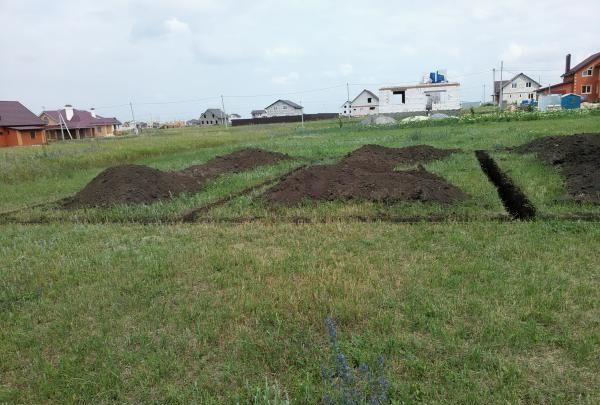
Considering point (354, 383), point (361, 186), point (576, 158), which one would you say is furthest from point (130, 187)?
point (576, 158)

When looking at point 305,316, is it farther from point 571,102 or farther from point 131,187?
point 571,102

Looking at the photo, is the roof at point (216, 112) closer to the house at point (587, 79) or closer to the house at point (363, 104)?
the house at point (363, 104)

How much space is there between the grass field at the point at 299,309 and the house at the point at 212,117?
8396cm

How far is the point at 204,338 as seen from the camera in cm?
370

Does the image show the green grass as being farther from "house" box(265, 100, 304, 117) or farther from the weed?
"house" box(265, 100, 304, 117)

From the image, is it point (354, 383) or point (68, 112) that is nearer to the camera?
point (354, 383)

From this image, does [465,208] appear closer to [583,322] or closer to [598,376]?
[583,322]

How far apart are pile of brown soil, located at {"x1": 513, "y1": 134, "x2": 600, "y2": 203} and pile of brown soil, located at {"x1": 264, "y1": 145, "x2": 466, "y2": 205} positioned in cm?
214

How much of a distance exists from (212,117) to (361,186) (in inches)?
3345

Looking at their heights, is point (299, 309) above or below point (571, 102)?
below

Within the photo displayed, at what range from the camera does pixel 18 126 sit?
3559 centimetres

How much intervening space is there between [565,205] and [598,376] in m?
4.99

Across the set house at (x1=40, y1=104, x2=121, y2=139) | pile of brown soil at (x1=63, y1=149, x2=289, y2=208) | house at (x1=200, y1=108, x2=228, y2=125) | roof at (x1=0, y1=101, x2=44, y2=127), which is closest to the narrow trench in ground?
pile of brown soil at (x1=63, y1=149, x2=289, y2=208)

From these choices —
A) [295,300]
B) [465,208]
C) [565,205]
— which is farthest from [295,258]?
[565,205]
